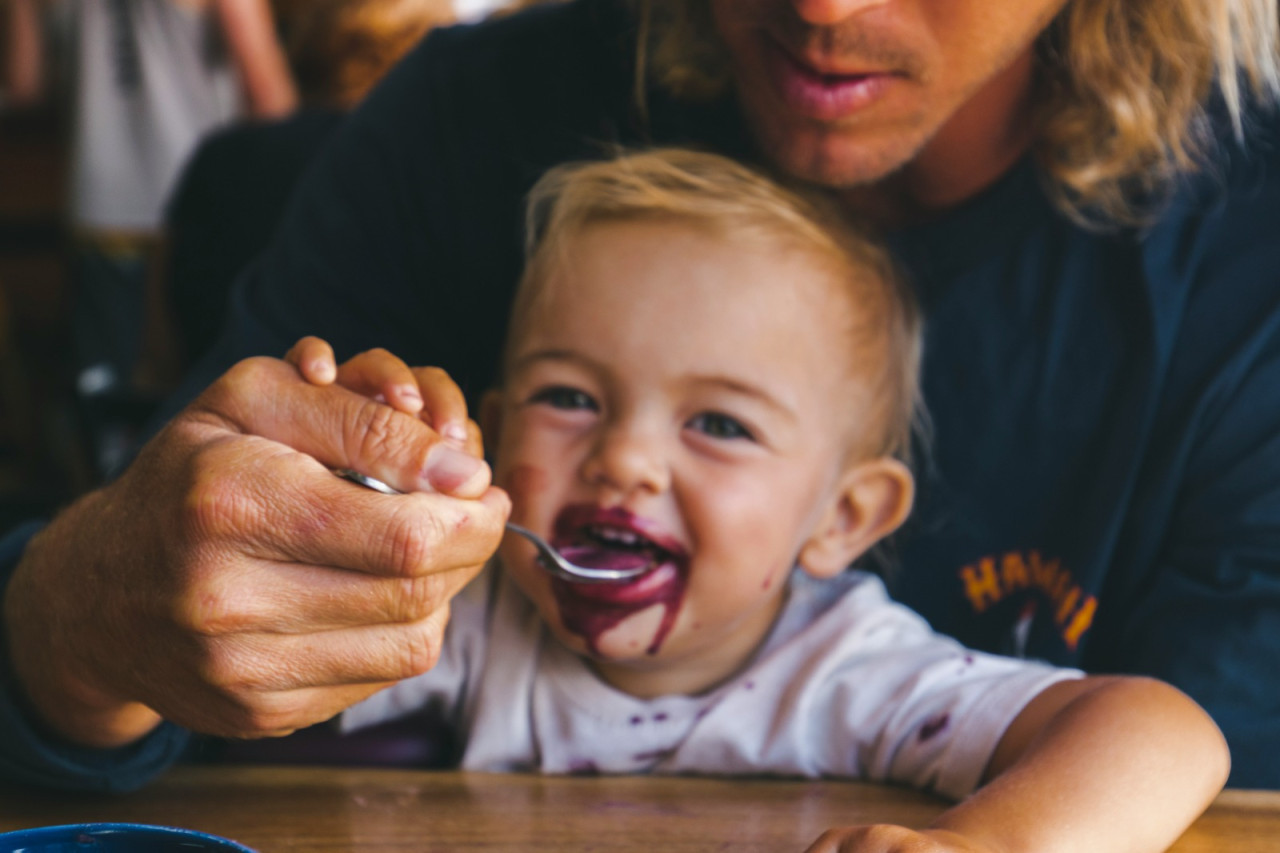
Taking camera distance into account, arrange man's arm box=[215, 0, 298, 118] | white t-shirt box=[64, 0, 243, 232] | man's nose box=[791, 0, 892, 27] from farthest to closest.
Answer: white t-shirt box=[64, 0, 243, 232] → man's arm box=[215, 0, 298, 118] → man's nose box=[791, 0, 892, 27]

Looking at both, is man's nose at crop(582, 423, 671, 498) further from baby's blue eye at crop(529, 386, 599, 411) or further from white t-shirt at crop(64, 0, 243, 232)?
white t-shirt at crop(64, 0, 243, 232)

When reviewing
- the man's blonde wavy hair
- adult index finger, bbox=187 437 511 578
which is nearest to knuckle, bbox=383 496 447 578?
adult index finger, bbox=187 437 511 578

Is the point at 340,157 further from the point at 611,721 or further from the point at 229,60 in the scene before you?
the point at 229,60

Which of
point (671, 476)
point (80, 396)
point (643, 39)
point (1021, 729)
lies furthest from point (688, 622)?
point (80, 396)

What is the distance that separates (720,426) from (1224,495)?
45 centimetres

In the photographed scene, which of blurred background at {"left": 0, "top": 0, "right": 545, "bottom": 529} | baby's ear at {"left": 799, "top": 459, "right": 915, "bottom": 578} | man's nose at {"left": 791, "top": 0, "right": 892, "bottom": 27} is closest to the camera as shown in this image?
man's nose at {"left": 791, "top": 0, "right": 892, "bottom": 27}

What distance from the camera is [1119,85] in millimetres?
1113

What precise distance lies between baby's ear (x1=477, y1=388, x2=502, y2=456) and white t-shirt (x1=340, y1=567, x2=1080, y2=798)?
0.14 metres

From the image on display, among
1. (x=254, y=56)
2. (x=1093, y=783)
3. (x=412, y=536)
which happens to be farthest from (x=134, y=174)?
(x=1093, y=783)

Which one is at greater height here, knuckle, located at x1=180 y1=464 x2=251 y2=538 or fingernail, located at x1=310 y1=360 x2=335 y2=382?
fingernail, located at x1=310 y1=360 x2=335 y2=382

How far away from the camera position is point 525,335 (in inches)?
41.4

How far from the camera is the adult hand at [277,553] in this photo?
24.7 inches

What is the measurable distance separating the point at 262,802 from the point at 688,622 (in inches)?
14.9

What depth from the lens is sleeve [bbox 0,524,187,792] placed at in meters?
0.80
